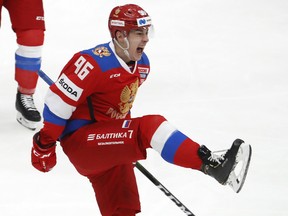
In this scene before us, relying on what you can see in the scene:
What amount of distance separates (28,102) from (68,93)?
5.81ft

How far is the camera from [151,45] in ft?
20.2

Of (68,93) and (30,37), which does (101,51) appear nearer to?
(68,93)

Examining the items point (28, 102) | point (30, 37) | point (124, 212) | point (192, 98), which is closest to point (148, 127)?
point (124, 212)

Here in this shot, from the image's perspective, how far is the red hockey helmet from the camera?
3.19 meters

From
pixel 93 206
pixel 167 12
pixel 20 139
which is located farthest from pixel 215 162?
pixel 167 12

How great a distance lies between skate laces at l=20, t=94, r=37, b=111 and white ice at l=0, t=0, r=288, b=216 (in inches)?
5.4

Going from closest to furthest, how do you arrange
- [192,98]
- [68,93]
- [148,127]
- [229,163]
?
[229,163] → [148,127] → [68,93] → [192,98]

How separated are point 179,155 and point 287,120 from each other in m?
2.22

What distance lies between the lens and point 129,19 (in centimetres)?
319

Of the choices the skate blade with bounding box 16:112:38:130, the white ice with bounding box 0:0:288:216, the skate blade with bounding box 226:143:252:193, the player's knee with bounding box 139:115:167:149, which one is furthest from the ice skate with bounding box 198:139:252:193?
the skate blade with bounding box 16:112:38:130

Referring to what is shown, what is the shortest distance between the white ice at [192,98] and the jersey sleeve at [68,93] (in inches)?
28.3

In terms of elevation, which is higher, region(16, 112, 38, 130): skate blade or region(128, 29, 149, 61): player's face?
region(128, 29, 149, 61): player's face

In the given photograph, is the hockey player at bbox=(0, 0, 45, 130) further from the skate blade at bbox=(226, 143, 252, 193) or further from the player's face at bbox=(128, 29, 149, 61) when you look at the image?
the skate blade at bbox=(226, 143, 252, 193)

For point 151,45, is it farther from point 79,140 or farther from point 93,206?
point 79,140
